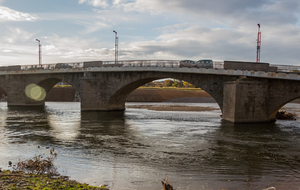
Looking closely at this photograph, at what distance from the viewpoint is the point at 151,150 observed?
1456cm

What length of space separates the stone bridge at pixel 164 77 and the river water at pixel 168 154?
345 centimetres

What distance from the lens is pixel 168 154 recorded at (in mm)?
13734

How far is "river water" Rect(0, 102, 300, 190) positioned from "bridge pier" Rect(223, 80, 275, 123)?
2552 millimetres

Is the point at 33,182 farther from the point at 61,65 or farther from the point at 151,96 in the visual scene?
the point at 151,96

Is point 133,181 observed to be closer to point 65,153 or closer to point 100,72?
point 65,153

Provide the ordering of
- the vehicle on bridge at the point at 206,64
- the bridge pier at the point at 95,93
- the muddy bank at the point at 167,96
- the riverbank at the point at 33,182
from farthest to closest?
the muddy bank at the point at 167,96
the bridge pier at the point at 95,93
the vehicle on bridge at the point at 206,64
the riverbank at the point at 33,182

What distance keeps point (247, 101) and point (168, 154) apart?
1352 cm

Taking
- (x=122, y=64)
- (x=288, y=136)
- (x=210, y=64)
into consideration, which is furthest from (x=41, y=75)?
(x=288, y=136)

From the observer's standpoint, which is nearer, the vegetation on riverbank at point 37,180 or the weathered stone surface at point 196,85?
the vegetation on riverbank at point 37,180

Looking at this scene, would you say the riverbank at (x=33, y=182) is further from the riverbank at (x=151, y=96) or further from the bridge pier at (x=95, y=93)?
the riverbank at (x=151, y=96)

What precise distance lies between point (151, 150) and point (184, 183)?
5244mm

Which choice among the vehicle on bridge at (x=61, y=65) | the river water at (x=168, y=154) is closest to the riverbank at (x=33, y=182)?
the river water at (x=168, y=154)

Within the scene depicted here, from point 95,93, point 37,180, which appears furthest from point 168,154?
point 95,93

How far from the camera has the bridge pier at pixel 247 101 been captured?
2433cm
